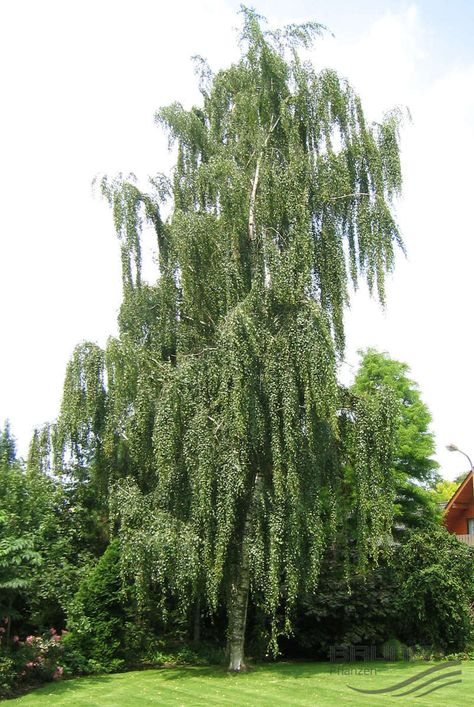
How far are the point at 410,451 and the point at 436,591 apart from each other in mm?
10285

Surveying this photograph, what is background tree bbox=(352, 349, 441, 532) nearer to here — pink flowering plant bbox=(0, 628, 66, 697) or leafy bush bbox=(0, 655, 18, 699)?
pink flowering plant bbox=(0, 628, 66, 697)

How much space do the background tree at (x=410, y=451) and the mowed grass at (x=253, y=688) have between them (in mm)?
10689

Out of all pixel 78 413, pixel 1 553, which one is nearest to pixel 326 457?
pixel 78 413

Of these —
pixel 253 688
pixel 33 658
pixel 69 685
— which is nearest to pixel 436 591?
pixel 253 688

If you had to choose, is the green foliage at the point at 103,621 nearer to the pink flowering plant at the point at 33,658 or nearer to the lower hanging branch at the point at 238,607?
the pink flowering plant at the point at 33,658

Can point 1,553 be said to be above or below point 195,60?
below

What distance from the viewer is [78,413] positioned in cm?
1430

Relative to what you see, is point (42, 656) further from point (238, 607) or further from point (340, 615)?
point (340, 615)

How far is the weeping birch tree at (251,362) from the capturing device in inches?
495

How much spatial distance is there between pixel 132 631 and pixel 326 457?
577 centimetres

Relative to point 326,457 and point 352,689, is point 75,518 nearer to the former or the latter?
point 326,457

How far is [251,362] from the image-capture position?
503 inches

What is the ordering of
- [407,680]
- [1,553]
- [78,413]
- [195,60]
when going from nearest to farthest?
[1,553] < [407,680] < [78,413] < [195,60]

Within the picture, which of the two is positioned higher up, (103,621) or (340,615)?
(103,621)
